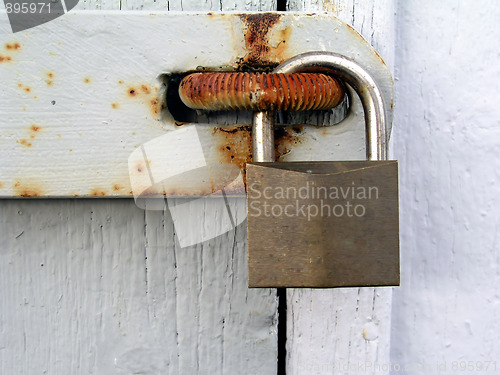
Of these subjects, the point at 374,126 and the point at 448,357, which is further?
the point at 448,357

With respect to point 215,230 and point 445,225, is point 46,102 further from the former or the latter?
point 445,225

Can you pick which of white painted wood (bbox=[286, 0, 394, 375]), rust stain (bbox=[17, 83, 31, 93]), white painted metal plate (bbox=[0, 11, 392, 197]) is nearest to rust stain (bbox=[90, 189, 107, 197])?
white painted metal plate (bbox=[0, 11, 392, 197])

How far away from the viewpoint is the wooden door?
425mm

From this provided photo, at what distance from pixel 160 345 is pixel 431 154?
14.7 inches

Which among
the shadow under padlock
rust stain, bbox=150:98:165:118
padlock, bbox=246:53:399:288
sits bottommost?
padlock, bbox=246:53:399:288

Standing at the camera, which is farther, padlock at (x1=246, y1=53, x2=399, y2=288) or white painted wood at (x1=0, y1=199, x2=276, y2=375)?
white painted wood at (x1=0, y1=199, x2=276, y2=375)

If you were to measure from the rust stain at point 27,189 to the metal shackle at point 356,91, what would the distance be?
21cm

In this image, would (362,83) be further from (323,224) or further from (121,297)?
(121,297)

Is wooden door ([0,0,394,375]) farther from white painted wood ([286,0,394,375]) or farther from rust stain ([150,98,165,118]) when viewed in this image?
rust stain ([150,98,165,118])

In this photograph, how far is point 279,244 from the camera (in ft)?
1.05

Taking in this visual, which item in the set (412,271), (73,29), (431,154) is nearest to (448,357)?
(412,271)

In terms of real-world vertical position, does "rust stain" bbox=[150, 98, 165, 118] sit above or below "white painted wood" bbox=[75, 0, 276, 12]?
below

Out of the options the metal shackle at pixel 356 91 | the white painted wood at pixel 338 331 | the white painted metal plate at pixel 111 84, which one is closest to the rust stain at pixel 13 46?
the white painted metal plate at pixel 111 84

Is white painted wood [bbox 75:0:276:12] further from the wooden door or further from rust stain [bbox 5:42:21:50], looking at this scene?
the wooden door
